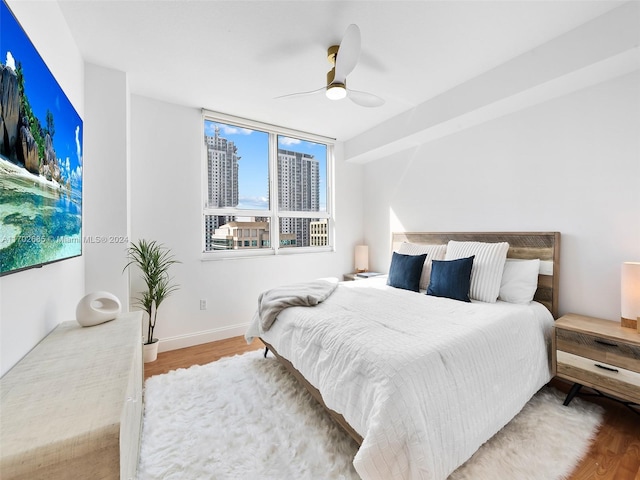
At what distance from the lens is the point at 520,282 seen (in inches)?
93.5

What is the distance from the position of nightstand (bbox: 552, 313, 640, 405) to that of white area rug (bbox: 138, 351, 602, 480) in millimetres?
243

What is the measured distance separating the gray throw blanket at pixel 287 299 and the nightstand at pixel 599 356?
176 centimetres

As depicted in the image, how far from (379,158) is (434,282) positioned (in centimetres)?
231

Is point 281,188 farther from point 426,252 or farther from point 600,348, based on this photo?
point 600,348

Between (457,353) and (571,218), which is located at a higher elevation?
(571,218)

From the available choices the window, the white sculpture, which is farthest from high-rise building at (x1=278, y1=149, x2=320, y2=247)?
the white sculpture

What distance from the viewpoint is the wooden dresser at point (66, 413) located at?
0.71 m

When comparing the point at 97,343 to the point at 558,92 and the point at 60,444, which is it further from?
the point at 558,92

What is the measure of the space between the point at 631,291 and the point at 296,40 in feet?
9.48

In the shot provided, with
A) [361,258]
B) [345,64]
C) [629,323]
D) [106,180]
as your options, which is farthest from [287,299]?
[629,323]

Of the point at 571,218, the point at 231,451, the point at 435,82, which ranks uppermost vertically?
the point at 435,82

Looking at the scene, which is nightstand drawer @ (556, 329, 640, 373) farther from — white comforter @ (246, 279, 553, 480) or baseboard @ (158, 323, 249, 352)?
baseboard @ (158, 323, 249, 352)

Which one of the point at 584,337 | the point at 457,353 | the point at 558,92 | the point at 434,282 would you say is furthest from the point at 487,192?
the point at 457,353

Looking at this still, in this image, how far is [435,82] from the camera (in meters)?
2.64
